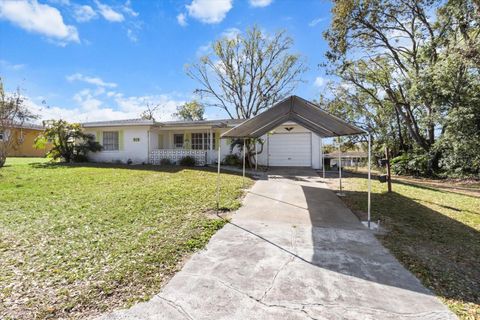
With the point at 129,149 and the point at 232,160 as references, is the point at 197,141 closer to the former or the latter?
the point at 232,160

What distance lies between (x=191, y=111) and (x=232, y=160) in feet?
71.1

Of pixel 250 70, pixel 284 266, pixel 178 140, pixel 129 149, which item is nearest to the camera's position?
pixel 284 266

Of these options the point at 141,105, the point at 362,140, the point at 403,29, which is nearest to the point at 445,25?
the point at 403,29

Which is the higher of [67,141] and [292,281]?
[67,141]

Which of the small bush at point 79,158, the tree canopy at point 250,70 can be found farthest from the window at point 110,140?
the tree canopy at point 250,70

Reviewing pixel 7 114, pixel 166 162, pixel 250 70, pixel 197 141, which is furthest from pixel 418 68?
pixel 7 114

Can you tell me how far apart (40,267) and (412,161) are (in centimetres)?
1718

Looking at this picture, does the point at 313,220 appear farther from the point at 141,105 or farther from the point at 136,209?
the point at 141,105

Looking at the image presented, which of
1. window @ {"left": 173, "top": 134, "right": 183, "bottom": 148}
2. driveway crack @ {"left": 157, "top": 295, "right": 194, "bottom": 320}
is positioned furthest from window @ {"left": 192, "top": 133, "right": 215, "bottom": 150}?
driveway crack @ {"left": 157, "top": 295, "right": 194, "bottom": 320}

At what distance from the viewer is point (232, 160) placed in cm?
1541

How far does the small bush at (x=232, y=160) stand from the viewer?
606 inches

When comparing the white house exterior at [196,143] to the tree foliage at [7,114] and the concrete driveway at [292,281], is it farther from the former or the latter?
the concrete driveway at [292,281]

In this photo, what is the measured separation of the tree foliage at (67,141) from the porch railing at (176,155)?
3.82m

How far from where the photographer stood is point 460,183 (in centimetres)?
1199
